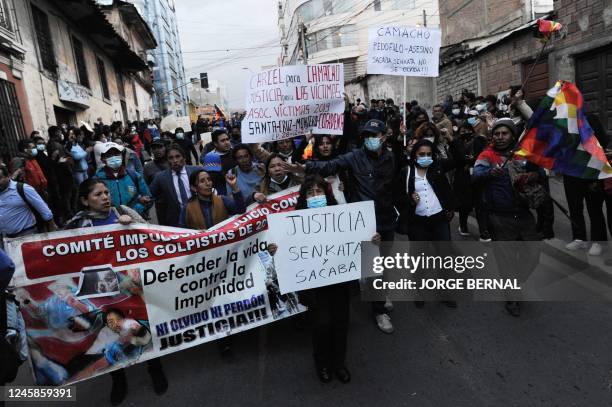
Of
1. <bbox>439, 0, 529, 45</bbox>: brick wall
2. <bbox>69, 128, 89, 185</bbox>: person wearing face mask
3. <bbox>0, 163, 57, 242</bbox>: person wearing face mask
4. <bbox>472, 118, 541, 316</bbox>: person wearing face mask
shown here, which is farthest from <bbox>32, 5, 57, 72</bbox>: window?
<bbox>439, 0, 529, 45</bbox>: brick wall

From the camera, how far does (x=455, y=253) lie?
5.17m

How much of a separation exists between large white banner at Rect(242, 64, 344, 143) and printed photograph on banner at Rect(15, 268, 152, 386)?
6.93 ft

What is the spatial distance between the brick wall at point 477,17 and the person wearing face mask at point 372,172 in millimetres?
16931

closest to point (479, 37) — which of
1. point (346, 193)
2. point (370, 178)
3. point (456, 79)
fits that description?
point (456, 79)

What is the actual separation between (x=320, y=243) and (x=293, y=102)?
214cm

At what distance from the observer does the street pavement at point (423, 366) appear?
279 centimetres

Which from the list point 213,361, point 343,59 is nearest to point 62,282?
point 213,361

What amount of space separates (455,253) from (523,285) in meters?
1.10

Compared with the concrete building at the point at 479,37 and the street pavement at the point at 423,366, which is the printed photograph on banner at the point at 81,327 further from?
the concrete building at the point at 479,37

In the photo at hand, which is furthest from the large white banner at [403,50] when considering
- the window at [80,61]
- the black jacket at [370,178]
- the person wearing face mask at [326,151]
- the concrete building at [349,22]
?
the concrete building at [349,22]

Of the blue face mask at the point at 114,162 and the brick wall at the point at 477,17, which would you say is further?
the brick wall at the point at 477,17

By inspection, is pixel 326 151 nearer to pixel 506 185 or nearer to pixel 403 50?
pixel 506 185

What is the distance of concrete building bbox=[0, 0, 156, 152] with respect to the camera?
10891 millimetres

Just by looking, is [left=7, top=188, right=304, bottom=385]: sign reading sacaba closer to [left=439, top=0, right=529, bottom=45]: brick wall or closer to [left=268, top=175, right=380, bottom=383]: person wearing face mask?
[left=268, top=175, right=380, bottom=383]: person wearing face mask
